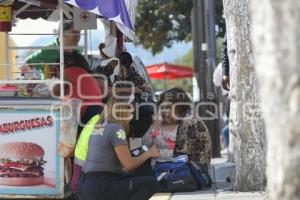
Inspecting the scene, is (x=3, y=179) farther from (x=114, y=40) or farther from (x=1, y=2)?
(x=114, y=40)

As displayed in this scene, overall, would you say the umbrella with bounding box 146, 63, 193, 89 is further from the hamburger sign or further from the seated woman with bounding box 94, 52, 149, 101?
the hamburger sign

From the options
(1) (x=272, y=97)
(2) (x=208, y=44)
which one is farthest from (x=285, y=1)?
(2) (x=208, y=44)

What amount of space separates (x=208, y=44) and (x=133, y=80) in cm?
473

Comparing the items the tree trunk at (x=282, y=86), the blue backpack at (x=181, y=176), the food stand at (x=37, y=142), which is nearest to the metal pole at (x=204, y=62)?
the blue backpack at (x=181, y=176)

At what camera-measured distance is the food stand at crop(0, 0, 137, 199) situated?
748 centimetres

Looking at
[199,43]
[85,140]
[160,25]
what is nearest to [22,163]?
[85,140]

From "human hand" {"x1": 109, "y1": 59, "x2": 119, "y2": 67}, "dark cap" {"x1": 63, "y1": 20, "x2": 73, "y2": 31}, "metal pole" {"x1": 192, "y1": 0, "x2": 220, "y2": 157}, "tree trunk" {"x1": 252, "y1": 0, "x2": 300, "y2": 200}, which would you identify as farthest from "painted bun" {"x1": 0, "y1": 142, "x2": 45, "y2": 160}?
"metal pole" {"x1": 192, "y1": 0, "x2": 220, "y2": 157}

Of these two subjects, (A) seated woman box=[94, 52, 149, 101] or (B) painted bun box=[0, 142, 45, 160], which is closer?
(B) painted bun box=[0, 142, 45, 160]

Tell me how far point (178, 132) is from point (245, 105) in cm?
124

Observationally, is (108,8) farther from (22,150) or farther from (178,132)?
(178,132)

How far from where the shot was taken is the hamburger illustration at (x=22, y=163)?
757 cm

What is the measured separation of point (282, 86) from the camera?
10.2 ft

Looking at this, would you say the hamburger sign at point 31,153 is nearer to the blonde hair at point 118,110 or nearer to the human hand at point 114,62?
the blonde hair at point 118,110

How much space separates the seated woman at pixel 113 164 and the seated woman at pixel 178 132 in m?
2.58
